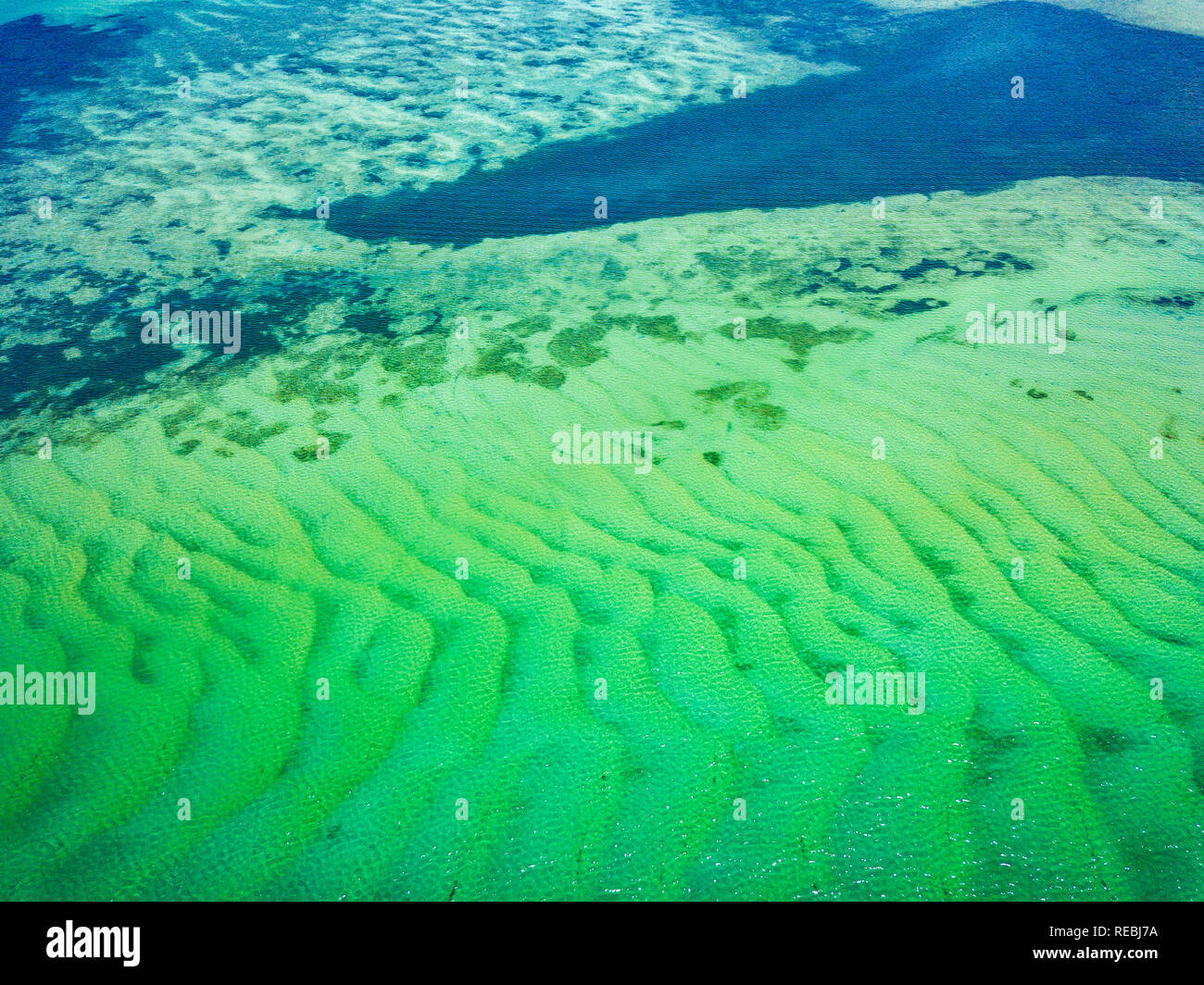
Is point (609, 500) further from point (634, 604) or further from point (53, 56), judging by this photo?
point (53, 56)

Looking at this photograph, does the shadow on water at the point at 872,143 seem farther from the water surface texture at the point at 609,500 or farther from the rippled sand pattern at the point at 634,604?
the rippled sand pattern at the point at 634,604

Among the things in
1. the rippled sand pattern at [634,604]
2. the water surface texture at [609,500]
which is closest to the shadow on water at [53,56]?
the water surface texture at [609,500]

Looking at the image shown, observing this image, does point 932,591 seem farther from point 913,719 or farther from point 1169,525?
point 1169,525

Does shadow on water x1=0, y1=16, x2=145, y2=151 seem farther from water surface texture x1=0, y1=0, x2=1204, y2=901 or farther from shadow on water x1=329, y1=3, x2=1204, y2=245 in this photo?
shadow on water x1=329, y1=3, x2=1204, y2=245

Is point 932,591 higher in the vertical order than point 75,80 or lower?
lower

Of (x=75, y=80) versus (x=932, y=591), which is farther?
(x=75, y=80)
